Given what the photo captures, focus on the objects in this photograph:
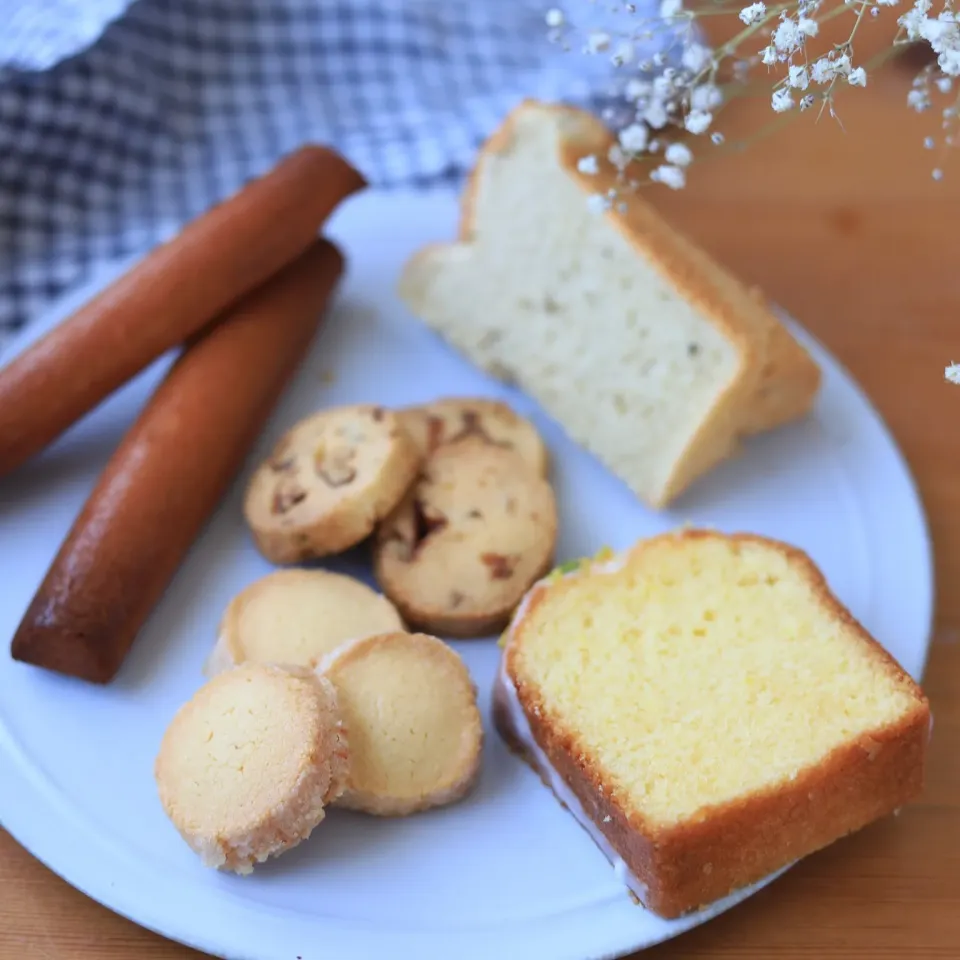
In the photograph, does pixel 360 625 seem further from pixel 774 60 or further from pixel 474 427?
pixel 774 60

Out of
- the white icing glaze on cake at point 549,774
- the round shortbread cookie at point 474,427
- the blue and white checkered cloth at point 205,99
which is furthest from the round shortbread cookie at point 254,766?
the blue and white checkered cloth at point 205,99

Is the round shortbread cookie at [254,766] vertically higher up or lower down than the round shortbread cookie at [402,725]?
higher up

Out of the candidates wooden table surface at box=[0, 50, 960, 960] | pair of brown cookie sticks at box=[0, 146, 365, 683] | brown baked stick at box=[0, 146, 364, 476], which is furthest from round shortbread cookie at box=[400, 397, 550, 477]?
wooden table surface at box=[0, 50, 960, 960]

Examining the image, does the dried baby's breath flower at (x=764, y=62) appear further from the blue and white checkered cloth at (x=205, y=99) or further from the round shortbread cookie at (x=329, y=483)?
the blue and white checkered cloth at (x=205, y=99)

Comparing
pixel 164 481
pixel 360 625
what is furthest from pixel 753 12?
pixel 164 481

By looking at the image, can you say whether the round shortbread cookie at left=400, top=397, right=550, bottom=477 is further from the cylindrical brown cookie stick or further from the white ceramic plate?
the cylindrical brown cookie stick

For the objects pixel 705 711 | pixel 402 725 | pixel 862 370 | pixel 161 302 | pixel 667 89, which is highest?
pixel 667 89
